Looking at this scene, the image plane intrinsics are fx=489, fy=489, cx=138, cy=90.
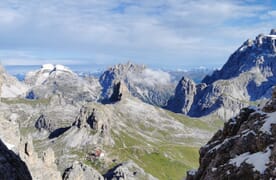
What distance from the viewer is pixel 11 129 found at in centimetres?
16300

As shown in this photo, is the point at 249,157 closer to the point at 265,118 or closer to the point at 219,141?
the point at 265,118

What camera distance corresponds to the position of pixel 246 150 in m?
55.9

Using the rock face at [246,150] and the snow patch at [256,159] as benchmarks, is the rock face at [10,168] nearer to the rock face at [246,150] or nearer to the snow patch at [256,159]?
the rock face at [246,150]

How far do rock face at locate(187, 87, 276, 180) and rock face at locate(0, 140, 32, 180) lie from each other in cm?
3498

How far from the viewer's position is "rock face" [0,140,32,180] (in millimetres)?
83562

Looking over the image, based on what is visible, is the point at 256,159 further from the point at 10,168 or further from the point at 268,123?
the point at 10,168

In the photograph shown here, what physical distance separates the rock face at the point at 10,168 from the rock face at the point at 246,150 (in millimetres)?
34978

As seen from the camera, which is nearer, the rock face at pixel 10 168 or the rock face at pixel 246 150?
the rock face at pixel 246 150

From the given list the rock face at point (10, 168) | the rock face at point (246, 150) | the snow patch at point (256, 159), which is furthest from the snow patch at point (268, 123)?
the rock face at point (10, 168)

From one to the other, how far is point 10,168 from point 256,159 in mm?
50174

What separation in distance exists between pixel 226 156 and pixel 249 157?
17.1 ft

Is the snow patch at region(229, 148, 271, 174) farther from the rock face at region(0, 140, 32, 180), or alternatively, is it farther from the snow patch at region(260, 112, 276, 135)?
the rock face at region(0, 140, 32, 180)

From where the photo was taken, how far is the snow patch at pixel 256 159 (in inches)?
1980

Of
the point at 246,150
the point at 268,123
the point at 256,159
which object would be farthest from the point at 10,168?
the point at 256,159
